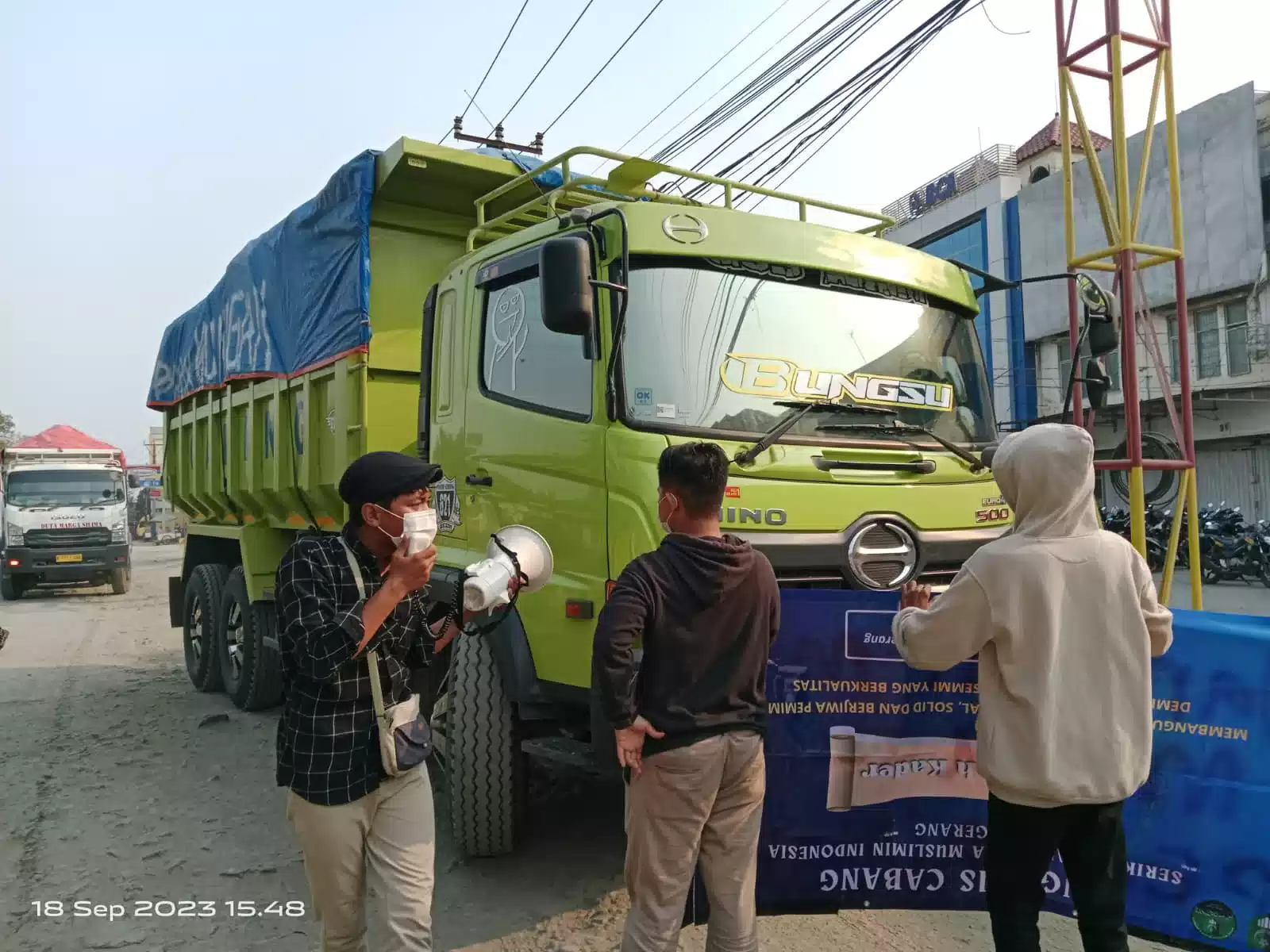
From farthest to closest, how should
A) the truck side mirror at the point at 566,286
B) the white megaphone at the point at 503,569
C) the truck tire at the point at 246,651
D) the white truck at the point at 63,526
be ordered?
the white truck at the point at 63,526
the truck tire at the point at 246,651
the truck side mirror at the point at 566,286
the white megaphone at the point at 503,569

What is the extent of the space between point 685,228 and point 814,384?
772 mm

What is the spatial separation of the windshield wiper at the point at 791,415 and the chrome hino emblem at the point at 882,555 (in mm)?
440

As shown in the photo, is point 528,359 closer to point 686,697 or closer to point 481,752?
point 481,752

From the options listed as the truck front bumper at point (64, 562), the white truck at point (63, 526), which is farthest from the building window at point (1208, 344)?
the truck front bumper at point (64, 562)

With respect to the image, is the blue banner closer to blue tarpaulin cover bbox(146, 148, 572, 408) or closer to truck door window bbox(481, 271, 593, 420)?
truck door window bbox(481, 271, 593, 420)

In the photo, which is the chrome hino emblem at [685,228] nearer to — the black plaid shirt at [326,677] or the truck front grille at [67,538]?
the black plaid shirt at [326,677]

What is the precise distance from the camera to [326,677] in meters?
2.07

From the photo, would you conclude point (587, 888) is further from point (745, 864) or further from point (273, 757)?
point (273, 757)

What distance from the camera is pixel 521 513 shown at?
3.60m

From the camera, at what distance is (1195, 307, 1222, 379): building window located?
57.0 feet

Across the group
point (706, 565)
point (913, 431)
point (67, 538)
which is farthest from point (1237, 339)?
point (67, 538)

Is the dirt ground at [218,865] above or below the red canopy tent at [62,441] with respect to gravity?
below

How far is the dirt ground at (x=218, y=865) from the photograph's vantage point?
10.8 ft

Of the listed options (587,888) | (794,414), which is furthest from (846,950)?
(794,414)
